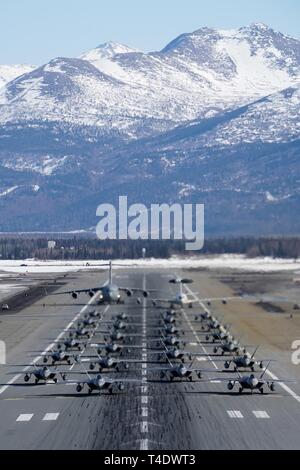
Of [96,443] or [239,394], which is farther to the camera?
[239,394]

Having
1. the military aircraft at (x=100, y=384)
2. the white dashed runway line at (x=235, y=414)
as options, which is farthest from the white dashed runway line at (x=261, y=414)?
the military aircraft at (x=100, y=384)

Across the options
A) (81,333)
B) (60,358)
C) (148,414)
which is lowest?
(148,414)

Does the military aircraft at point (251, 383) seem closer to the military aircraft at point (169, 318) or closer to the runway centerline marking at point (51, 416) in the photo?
the runway centerline marking at point (51, 416)

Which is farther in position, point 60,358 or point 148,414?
point 60,358

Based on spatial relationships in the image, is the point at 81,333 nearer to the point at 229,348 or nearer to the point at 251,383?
the point at 229,348

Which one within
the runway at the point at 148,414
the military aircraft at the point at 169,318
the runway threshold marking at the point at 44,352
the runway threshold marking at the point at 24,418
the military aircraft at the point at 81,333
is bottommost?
the runway threshold marking at the point at 24,418

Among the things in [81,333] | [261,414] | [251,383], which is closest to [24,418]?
[261,414]

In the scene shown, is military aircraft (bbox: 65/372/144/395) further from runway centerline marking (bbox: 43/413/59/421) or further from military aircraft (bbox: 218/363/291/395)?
runway centerline marking (bbox: 43/413/59/421)

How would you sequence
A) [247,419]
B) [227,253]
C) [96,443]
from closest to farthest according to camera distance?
[96,443], [247,419], [227,253]
